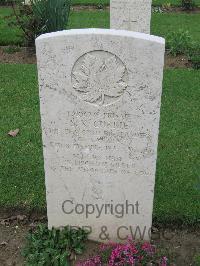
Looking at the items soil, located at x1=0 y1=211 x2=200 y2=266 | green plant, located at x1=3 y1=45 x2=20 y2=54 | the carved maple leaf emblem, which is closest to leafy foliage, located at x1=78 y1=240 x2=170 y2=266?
soil, located at x1=0 y1=211 x2=200 y2=266

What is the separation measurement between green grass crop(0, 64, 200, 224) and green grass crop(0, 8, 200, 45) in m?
2.29

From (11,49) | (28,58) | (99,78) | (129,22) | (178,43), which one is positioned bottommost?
(28,58)

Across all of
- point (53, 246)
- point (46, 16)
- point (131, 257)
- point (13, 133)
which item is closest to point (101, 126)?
point (131, 257)

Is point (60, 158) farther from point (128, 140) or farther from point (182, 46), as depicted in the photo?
point (182, 46)

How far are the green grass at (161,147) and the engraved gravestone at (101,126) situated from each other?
1.68 feet

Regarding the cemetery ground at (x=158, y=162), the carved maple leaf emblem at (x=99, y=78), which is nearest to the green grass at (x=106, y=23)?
the cemetery ground at (x=158, y=162)

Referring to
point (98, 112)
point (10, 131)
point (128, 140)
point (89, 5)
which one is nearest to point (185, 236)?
point (128, 140)

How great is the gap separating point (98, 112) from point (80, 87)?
0.23 meters

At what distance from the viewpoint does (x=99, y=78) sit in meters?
3.14

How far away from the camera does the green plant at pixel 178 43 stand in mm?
8664

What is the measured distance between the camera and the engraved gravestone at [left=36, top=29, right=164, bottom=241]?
3.04 meters

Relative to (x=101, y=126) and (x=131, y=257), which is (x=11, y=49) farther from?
(x=131, y=257)

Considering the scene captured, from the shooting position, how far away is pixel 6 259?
3703 millimetres

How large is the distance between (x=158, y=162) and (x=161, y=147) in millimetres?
392
